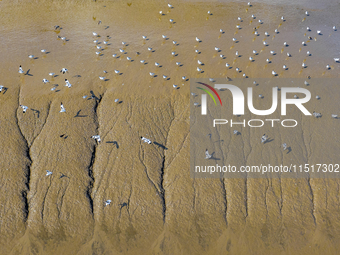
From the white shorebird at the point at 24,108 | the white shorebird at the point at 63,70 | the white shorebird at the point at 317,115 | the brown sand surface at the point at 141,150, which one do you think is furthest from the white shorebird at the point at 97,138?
the white shorebird at the point at 317,115

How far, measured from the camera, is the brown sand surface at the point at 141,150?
14531mm

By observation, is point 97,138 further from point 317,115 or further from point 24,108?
point 317,115

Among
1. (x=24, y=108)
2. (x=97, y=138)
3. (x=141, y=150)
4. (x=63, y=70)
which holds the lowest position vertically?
(x=141, y=150)

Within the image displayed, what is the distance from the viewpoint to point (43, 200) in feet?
48.6

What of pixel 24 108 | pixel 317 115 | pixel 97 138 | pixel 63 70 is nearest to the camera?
pixel 97 138

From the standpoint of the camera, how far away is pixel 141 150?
16.1 m

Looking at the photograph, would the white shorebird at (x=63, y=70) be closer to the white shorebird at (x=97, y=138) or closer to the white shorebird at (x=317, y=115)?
the white shorebird at (x=97, y=138)

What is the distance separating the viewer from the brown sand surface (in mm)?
14531

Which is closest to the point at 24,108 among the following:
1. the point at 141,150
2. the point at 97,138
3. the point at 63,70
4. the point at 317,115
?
the point at 63,70

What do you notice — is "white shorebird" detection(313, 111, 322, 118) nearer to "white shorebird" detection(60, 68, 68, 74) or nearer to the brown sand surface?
the brown sand surface

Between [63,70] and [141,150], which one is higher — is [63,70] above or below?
above

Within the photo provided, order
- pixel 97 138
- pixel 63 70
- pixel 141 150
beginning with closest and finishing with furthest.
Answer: pixel 141 150 → pixel 97 138 → pixel 63 70

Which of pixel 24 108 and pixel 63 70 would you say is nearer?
pixel 24 108

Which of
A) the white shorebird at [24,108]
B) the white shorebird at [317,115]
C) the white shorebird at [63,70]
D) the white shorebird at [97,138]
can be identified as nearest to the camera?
the white shorebird at [97,138]
